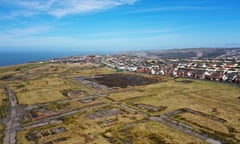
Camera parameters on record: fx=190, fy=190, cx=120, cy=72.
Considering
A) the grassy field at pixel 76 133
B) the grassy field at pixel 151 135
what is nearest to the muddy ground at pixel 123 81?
the grassy field at pixel 76 133

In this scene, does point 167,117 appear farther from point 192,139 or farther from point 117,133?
point 117,133

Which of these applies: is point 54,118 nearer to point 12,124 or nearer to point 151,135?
point 12,124

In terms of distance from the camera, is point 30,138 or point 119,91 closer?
point 30,138

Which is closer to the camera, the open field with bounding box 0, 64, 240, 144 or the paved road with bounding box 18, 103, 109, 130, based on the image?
the open field with bounding box 0, 64, 240, 144

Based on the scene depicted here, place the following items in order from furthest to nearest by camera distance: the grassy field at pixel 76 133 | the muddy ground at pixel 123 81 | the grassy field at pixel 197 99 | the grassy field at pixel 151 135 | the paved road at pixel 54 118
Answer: the muddy ground at pixel 123 81, the grassy field at pixel 197 99, the paved road at pixel 54 118, the grassy field at pixel 76 133, the grassy field at pixel 151 135

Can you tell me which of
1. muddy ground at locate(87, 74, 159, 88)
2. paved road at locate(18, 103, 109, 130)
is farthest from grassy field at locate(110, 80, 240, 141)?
muddy ground at locate(87, 74, 159, 88)

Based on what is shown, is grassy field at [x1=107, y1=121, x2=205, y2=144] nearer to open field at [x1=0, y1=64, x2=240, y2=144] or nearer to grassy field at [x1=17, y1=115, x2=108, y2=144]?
open field at [x1=0, y1=64, x2=240, y2=144]

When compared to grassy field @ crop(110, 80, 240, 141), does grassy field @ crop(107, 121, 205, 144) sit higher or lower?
higher

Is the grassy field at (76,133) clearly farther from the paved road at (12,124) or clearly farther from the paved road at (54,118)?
the paved road at (54,118)

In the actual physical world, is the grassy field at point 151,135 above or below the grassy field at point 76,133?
below

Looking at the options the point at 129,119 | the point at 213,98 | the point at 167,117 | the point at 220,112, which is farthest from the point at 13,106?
the point at 213,98

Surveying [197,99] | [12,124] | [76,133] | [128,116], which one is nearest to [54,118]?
[12,124]
